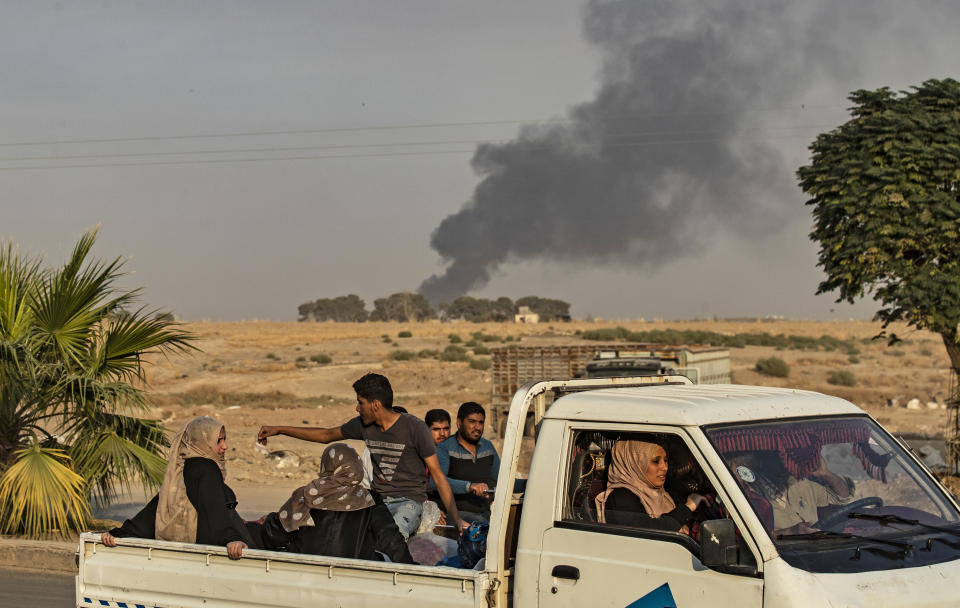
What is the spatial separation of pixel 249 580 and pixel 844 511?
9.18ft

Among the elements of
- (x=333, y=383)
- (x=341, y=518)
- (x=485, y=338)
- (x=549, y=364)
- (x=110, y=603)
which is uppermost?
(x=485, y=338)

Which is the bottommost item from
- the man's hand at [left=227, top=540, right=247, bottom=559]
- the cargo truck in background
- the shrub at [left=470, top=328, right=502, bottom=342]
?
the man's hand at [left=227, top=540, right=247, bottom=559]

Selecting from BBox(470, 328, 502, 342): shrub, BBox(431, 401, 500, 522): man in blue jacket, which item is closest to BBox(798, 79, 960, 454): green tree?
BBox(431, 401, 500, 522): man in blue jacket

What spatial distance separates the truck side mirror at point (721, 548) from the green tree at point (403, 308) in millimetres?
136054

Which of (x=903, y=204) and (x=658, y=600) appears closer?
(x=658, y=600)

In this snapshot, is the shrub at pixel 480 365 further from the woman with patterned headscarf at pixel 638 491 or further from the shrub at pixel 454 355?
the woman with patterned headscarf at pixel 638 491

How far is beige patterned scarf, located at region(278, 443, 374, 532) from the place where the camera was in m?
5.33

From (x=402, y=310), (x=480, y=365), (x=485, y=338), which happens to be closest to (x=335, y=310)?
(x=402, y=310)

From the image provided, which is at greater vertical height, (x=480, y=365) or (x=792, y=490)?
(x=480, y=365)

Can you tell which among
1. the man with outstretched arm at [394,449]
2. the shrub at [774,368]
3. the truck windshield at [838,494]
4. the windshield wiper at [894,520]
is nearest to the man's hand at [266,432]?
the man with outstretched arm at [394,449]

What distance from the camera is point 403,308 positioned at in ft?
466

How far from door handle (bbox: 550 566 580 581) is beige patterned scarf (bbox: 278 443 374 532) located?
1.29 m

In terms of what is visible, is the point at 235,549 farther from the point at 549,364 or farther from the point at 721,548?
the point at 549,364

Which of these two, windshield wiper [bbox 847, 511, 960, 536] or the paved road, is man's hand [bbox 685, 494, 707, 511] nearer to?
windshield wiper [bbox 847, 511, 960, 536]
